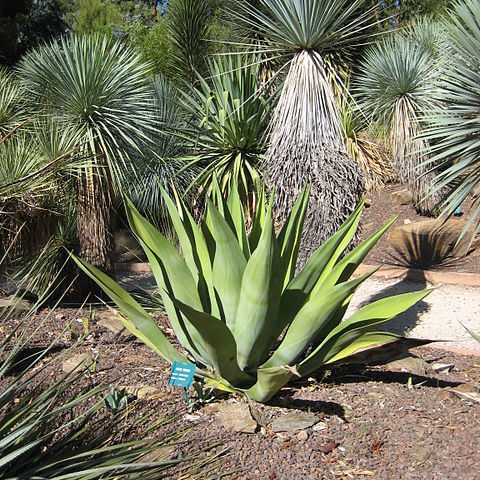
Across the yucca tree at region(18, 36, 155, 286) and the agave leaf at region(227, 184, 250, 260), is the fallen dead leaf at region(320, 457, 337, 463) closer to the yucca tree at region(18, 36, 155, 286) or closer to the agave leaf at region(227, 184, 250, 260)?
the agave leaf at region(227, 184, 250, 260)

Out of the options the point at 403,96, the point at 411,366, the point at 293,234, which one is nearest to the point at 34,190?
the point at 293,234

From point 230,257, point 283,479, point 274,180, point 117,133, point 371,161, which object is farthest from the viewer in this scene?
point 371,161

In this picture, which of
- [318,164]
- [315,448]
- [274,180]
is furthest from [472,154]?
[315,448]

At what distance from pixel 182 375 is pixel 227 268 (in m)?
0.76

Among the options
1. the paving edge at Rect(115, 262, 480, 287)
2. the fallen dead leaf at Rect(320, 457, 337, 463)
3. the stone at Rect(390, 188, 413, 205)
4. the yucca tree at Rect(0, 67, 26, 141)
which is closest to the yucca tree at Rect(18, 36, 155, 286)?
the yucca tree at Rect(0, 67, 26, 141)

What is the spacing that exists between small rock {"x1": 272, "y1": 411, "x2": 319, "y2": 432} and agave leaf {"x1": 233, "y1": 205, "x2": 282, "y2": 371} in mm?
495

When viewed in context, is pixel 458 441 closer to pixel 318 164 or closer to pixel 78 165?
pixel 318 164

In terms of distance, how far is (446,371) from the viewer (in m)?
5.30

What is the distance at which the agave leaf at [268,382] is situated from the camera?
3692 mm

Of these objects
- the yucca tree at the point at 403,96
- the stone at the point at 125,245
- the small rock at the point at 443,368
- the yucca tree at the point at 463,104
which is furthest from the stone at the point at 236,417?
the stone at the point at 125,245

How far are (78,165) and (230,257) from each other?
10.2 ft

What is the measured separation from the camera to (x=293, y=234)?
4.45 meters

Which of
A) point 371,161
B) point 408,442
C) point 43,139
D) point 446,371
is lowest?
point 446,371

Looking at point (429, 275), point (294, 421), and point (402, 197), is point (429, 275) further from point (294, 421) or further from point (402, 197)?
point (294, 421)
